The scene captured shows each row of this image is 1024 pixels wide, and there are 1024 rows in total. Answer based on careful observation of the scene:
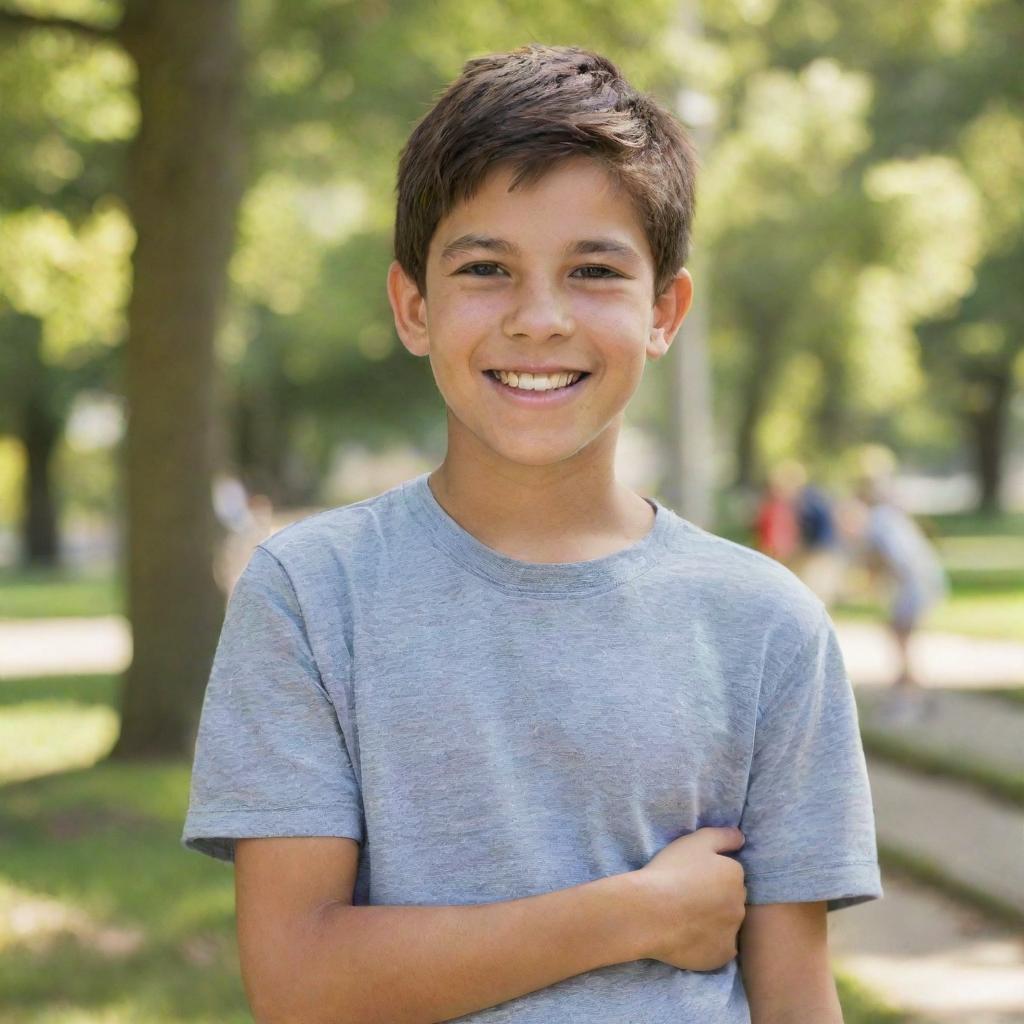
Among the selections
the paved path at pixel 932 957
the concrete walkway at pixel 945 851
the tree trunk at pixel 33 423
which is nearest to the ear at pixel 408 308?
the concrete walkway at pixel 945 851

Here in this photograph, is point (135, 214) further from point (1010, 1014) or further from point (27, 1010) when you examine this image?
point (1010, 1014)

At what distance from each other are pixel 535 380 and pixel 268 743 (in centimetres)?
55

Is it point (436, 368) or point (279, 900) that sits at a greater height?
point (436, 368)

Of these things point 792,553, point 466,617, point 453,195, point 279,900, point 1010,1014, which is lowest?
point 792,553

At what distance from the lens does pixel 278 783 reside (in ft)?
6.33

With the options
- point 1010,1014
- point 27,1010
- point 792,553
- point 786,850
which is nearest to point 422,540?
point 786,850

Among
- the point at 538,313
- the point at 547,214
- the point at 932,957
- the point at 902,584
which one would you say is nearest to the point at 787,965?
the point at 538,313

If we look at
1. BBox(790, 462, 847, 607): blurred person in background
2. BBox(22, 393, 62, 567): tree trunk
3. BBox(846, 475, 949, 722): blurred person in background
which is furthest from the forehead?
BBox(22, 393, 62, 567): tree trunk

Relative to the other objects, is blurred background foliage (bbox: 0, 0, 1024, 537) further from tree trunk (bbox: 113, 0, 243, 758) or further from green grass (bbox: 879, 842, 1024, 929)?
green grass (bbox: 879, 842, 1024, 929)

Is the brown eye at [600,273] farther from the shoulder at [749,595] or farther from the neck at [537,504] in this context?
the shoulder at [749,595]

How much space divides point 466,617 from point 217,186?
28.0 feet

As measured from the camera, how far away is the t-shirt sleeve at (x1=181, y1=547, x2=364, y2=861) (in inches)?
75.9

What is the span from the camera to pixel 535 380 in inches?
82.4

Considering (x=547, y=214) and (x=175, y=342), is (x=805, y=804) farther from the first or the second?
(x=175, y=342)
